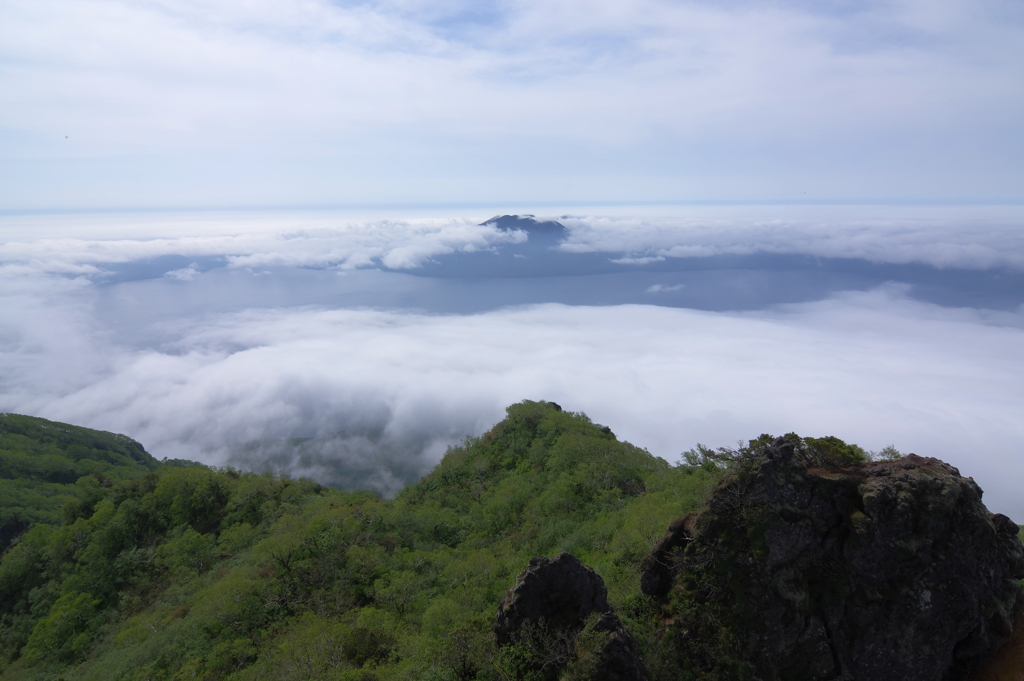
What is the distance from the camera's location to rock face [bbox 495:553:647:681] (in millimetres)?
17938

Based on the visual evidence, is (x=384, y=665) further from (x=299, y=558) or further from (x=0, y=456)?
(x=0, y=456)

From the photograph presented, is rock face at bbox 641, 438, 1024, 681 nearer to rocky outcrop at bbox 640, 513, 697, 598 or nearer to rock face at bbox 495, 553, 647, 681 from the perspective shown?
rocky outcrop at bbox 640, 513, 697, 598

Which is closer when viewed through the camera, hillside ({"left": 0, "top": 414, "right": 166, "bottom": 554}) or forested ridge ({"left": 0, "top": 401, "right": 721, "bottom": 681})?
forested ridge ({"left": 0, "top": 401, "right": 721, "bottom": 681})

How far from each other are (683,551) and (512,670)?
8.77m

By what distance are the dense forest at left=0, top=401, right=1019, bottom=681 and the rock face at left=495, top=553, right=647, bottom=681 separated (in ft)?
2.85

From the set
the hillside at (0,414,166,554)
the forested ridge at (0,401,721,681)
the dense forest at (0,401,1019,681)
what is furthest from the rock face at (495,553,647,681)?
the hillside at (0,414,166,554)

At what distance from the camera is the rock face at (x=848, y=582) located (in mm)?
19531

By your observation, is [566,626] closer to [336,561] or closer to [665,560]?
[665,560]

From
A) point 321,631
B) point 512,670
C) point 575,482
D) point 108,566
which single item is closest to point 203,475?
point 108,566

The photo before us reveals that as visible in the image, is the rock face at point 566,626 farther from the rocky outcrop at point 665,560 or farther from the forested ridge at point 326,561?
the rocky outcrop at point 665,560

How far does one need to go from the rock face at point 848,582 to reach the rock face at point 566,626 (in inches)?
128

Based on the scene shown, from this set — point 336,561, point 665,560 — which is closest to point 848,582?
point 665,560

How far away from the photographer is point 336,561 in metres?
35.8

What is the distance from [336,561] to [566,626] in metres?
22.5
